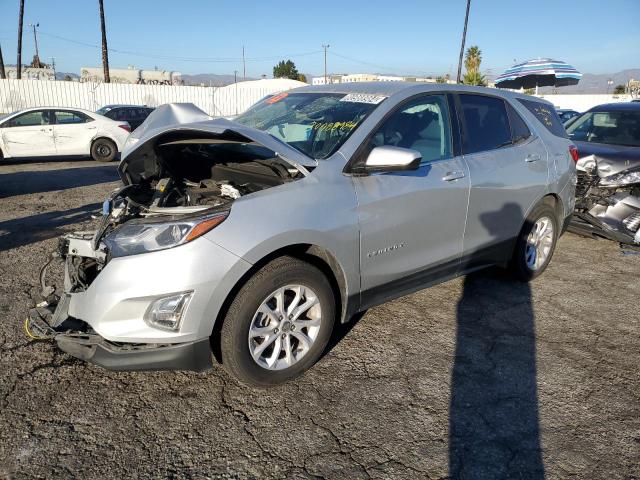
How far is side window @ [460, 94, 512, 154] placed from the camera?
389 centimetres

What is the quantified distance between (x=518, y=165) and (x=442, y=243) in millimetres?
1152

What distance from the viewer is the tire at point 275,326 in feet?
8.82

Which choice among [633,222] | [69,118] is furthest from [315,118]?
[69,118]

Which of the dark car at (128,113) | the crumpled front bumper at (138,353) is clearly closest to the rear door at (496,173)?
the crumpled front bumper at (138,353)

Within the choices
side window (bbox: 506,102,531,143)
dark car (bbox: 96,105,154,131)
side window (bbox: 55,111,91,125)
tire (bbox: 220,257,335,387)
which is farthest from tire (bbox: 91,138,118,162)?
tire (bbox: 220,257,335,387)

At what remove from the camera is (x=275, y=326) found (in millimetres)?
2871

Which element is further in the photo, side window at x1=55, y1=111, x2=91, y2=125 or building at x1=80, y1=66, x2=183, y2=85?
building at x1=80, y1=66, x2=183, y2=85

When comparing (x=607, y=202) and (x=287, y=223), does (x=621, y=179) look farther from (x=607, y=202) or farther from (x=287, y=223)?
(x=287, y=223)

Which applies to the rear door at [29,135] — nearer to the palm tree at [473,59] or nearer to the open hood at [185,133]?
the open hood at [185,133]

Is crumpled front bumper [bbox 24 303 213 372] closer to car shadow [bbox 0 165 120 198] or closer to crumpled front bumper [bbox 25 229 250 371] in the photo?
crumpled front bumper [bbox 25 229 250 371]

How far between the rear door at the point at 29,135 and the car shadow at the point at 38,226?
6020mm

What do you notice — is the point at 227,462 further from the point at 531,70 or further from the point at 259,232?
the point at 531,70

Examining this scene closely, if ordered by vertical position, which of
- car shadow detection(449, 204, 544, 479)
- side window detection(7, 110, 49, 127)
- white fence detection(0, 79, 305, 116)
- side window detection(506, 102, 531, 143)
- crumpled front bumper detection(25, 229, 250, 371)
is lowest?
car shadow detection(449, 204, 544, 479)

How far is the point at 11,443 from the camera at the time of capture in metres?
2.43
